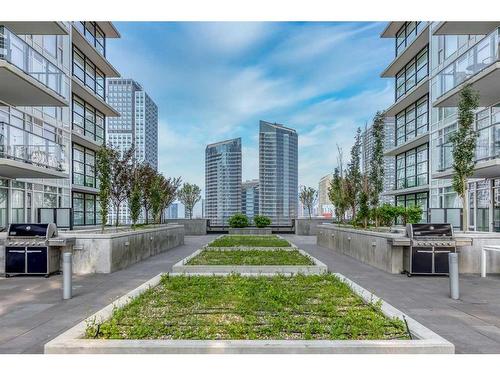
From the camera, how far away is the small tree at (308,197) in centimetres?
3695

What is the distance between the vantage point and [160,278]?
887cm

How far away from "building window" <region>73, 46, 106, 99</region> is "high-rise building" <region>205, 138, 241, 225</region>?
56.9ft

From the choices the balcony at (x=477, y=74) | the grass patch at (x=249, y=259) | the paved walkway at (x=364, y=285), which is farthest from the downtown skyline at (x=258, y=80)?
the paved walkway at (x=364, y=285)

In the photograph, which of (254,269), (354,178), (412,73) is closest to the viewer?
(254,269)

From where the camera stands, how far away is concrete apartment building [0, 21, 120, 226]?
1477cm

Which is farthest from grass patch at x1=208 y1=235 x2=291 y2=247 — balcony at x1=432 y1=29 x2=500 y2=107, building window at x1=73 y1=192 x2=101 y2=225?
balcony at x1=432 y1=29 x2=500 y2=107

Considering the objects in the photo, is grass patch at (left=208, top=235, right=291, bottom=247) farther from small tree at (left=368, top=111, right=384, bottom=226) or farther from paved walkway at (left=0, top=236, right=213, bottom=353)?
paved walkway at (left=0, top=236, right=213, bottom=353)

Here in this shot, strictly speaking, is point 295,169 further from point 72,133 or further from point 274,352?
point 274,352

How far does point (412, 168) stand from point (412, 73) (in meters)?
7.18

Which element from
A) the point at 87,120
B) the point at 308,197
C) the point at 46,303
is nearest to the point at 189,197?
the point at 308,197

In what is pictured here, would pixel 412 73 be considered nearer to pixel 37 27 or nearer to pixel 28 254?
pixel 37 27

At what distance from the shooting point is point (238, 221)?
32.2 meters

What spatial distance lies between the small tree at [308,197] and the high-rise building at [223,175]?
776cm
